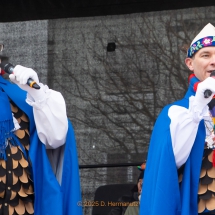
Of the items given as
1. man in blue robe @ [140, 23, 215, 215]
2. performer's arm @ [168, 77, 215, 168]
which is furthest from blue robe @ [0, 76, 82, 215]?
performer's arm @ [168, 77, 215, 168]

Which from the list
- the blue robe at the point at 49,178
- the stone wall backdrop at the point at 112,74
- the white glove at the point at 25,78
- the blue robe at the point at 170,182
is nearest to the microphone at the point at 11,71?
the white glove at the point at 25,78

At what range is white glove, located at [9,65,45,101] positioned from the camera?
142 inches

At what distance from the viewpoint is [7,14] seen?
515cm

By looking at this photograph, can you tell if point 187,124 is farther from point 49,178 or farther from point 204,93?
point 49,178

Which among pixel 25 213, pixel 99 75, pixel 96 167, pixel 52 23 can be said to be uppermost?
pixel 52 23

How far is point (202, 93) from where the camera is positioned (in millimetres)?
3582

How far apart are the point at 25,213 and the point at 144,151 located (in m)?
1.60

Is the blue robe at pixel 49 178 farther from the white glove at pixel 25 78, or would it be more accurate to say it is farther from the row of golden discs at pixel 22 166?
the white glove at pixel 25 78

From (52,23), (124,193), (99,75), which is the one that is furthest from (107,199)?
(52,23)

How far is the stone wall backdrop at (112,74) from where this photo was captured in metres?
5.14

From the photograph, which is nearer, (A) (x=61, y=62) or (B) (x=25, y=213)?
(B) (x=25, y=213)

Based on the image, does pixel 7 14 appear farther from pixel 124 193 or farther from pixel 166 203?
pixel 166 203

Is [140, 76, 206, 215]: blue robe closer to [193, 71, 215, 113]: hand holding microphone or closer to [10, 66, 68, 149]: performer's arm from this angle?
[193, 71, 215, 113]: hand holding microphone

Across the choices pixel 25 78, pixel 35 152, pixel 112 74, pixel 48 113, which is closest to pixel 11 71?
pixel 25 78
